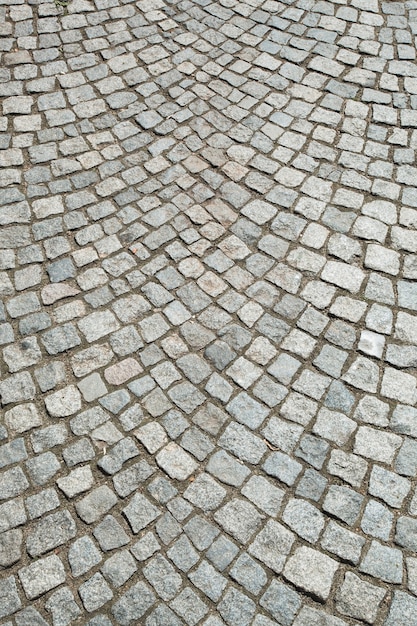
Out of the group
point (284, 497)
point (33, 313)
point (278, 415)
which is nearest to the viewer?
point (284, 497)

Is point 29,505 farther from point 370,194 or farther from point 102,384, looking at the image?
point 370,194

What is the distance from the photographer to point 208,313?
419 centimetres

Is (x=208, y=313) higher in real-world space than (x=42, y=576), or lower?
Result: higher

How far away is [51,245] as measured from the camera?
4465mm

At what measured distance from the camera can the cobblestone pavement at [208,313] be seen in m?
3.27

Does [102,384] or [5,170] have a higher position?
[5,170]

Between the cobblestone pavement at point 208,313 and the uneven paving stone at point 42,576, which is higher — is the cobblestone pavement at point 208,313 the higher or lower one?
the higher one

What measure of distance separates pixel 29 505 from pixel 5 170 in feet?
8.52

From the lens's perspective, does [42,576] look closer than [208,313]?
Yes

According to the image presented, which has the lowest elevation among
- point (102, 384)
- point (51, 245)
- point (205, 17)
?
point (102, 384)

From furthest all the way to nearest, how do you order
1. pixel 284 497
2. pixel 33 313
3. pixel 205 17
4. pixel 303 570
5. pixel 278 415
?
pixel 205 17 → pixel 33 313 → pixel 278 415 → pixel 284 497 → pixel 303 570

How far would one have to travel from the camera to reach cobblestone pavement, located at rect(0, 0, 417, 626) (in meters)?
3.27

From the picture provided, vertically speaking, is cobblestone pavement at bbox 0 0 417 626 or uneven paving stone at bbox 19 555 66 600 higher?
cobblestone pavement at bbox 0 0 417 626

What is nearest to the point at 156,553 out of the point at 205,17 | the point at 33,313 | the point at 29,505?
the point at 29,505
